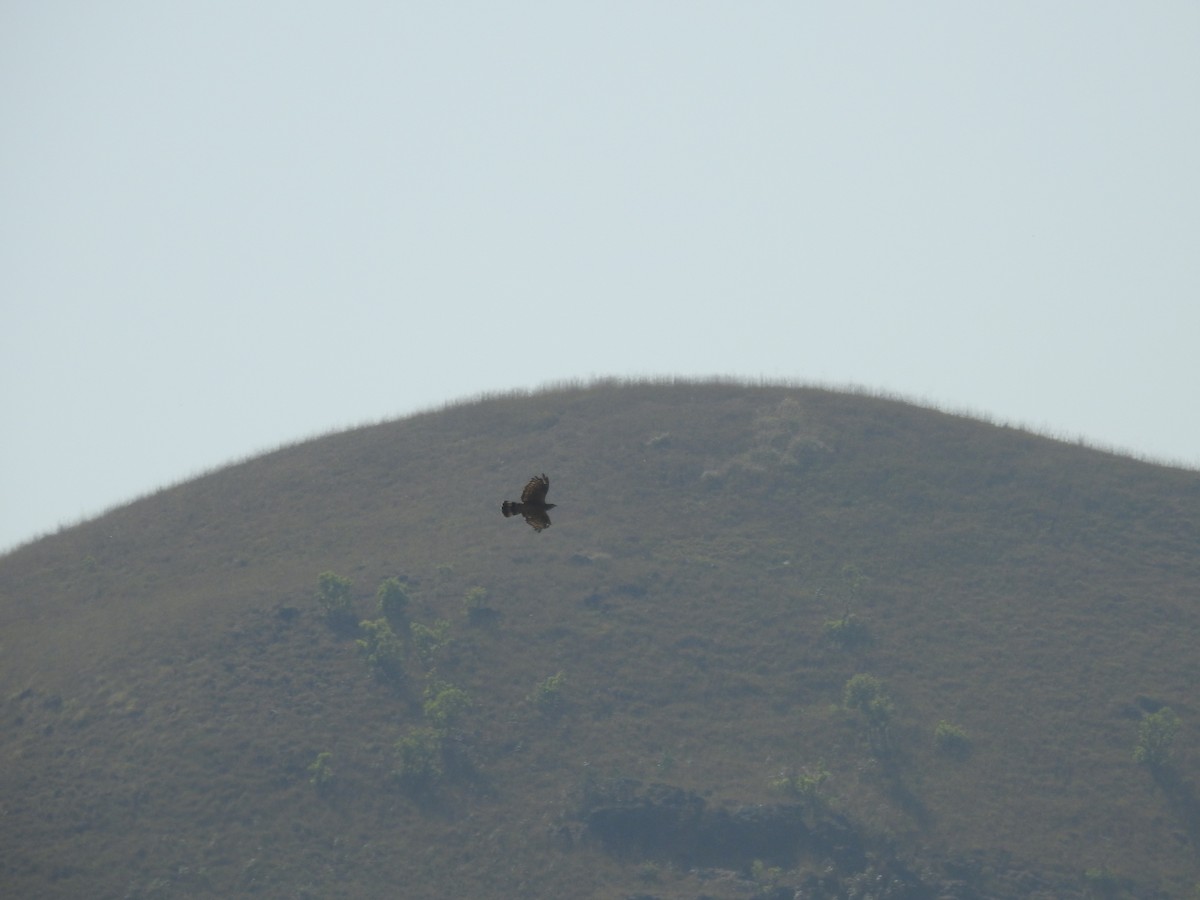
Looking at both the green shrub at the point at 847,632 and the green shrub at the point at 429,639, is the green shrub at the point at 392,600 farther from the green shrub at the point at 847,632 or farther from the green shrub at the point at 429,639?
the green shrub at the point at 847,632

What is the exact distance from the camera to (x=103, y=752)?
54562mm

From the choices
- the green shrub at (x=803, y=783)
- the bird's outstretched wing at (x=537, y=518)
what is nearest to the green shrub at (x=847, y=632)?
the green shrub at (x=803, y=783)

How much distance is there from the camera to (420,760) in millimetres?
54938

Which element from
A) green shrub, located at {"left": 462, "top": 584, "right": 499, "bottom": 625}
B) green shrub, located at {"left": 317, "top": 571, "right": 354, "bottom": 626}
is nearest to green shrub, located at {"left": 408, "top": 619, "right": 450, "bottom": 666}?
green shrub, located at {"left": 462, "top": 584, "right": 499, "bottom": 625}

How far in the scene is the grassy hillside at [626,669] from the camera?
168ft

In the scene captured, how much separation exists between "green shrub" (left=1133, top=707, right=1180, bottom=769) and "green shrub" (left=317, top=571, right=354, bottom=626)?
3272 centimetres

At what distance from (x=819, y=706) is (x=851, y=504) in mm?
13515

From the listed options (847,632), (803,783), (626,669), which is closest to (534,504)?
(803,783)

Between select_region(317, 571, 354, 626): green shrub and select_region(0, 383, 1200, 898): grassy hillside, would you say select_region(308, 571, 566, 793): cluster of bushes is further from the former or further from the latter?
select_region(0, 383, 1200, 898): grassy hillside

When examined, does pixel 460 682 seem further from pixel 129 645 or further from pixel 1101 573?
pixel 1101 573

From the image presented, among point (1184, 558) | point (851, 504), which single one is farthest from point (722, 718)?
point (1184, 558)

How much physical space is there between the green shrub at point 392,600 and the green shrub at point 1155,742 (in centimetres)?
3062

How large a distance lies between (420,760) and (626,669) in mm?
9785

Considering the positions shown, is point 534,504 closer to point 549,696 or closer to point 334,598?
point 549,696
